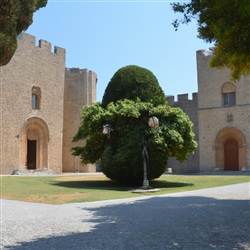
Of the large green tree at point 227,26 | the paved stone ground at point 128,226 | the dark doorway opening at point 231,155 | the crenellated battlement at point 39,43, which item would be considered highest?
the crenellated battlement at point 39,43

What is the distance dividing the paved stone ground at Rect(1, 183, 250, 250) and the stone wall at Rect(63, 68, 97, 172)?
72.3ft

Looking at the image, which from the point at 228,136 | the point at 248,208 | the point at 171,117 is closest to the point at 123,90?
the point at 171,117

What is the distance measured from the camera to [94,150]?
658 inches

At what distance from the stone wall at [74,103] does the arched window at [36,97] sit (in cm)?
429

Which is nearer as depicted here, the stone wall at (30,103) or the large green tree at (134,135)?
the large green tree at (134,135)

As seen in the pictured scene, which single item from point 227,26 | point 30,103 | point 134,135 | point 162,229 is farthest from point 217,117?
point 227,26

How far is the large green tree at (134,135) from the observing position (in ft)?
49.5

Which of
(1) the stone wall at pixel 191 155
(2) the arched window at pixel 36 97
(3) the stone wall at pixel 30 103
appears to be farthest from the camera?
(1) the stone wall at pixel 191 155

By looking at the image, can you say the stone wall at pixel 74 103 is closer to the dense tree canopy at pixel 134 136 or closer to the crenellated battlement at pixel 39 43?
the crenellated battlement at pixel 39 43

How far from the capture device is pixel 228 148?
2925cm

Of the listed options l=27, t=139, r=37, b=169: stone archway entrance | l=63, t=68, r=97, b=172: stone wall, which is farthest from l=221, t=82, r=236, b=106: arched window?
l=27, t=139, r=37, b=169: stone archway entrance

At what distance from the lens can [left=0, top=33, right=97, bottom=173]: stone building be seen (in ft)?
82.1

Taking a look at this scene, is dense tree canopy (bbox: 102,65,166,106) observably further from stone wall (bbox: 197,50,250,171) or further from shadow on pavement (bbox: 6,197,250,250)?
stone wall (bbox: 197,50,250,171)

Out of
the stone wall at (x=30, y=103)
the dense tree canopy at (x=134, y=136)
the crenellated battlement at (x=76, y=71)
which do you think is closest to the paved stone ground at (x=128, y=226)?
the dense tree canopy at (x=134, y=136)
